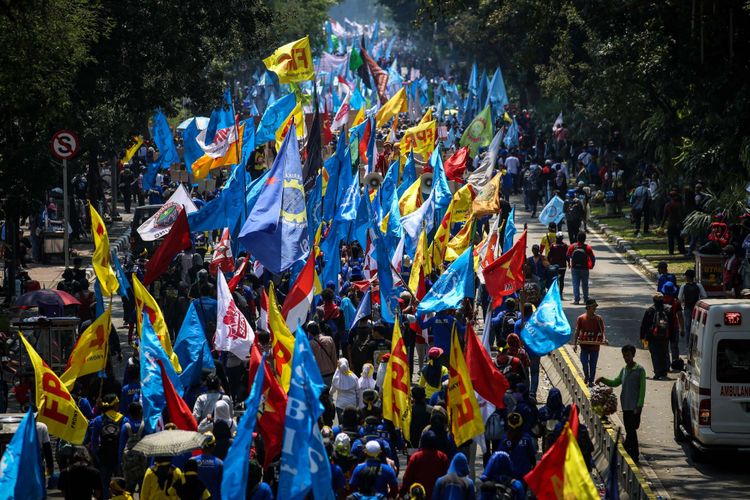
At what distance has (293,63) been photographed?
118 feet

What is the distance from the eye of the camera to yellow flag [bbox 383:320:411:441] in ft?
52.2

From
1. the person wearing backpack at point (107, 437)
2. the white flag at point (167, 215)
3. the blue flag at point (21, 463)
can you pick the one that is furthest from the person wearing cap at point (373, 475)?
the white flag at point (167, 215)

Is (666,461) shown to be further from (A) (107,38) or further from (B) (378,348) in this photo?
(A) (107,38)

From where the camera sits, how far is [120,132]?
36938mm

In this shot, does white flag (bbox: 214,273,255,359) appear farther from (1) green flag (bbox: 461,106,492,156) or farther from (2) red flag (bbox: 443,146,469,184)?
(1) green flag (bbox: 461,106,492,156)

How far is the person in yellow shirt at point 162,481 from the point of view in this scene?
12820 mm

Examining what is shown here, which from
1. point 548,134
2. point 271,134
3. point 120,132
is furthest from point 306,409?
point 548,134

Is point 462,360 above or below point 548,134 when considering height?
below

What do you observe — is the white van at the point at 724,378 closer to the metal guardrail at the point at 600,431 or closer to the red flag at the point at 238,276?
the metal guardrail at the point at 600,431

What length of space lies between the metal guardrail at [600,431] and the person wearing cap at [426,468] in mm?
2487

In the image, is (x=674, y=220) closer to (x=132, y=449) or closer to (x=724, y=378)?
(x=724, y=378)

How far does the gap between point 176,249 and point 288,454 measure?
361 inches

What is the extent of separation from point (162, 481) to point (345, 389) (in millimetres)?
4682

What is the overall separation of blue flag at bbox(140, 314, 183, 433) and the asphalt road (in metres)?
5.41
